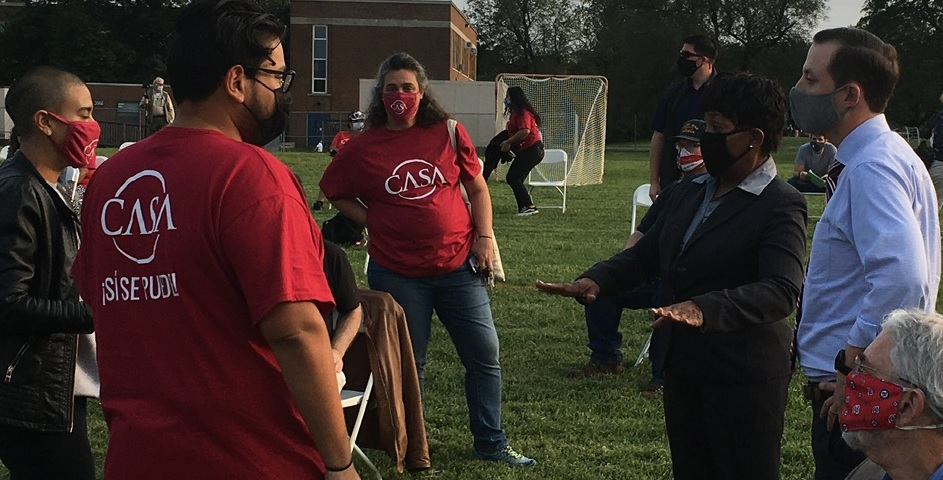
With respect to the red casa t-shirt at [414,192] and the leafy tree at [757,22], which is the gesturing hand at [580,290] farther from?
the leafy tree at [757,22]

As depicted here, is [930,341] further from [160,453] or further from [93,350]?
[93,350]

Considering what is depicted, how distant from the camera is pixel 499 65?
74062 millimetres

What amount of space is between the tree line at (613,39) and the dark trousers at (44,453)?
177ft

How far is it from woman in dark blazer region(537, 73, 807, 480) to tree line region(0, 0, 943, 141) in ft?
174

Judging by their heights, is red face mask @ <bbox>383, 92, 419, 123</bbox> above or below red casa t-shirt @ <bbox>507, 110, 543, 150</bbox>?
above

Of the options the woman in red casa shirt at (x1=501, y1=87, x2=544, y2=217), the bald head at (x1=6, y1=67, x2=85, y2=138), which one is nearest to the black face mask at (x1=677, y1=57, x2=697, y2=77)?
the bald head at (x1=6, y1=67, x2=85, y2=138)

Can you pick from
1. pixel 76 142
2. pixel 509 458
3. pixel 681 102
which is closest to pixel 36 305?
pixel 76 142

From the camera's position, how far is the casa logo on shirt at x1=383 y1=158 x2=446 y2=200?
17.2 feet

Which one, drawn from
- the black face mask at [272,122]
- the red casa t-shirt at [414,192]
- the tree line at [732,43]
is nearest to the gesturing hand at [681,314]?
the black face mask at [272,122]

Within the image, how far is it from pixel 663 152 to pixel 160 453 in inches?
264

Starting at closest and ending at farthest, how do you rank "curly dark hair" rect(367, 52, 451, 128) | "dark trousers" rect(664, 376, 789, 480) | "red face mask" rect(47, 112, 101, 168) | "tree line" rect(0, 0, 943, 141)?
"dark trousers" rect(664, 376, 789, 480) < "red face mask" rect(47, 112, 101, 168) < "curly dark hair" rect(367, 52, 451, 128) < "tree line" rect(0, 0, 943, 141)

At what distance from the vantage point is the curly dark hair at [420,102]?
17.5ft

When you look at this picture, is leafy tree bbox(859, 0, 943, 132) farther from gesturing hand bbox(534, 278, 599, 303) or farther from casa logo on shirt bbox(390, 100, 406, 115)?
gesturing hand bbox(534, 278, 599, 303)

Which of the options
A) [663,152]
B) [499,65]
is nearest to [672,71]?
[499,65]
